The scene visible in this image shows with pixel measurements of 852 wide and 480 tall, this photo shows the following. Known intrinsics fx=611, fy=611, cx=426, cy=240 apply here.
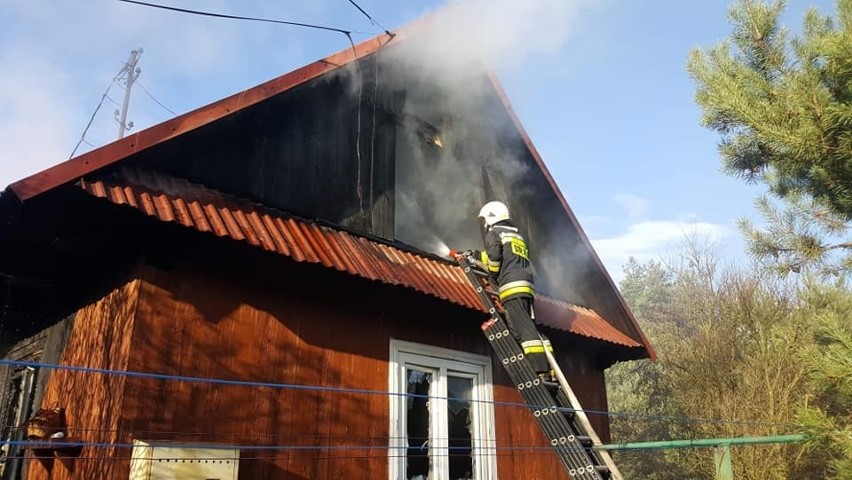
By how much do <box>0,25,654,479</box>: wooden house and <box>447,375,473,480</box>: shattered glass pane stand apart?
3 cm

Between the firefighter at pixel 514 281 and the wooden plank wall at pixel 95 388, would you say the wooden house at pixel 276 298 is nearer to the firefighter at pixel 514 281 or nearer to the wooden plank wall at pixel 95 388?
the wooden plank wall at pixel 95 388

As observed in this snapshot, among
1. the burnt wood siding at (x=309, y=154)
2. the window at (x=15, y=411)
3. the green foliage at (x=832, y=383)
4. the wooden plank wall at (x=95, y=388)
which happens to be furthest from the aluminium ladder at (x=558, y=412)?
the window at (x=15, y=411)

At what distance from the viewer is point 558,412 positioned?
4.57m

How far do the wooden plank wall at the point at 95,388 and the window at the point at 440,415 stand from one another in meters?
2.25

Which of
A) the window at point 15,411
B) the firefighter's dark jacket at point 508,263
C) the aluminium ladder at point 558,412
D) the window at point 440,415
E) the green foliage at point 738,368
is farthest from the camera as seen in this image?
the green foliage at point 738,368

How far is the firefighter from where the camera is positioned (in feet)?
16.5

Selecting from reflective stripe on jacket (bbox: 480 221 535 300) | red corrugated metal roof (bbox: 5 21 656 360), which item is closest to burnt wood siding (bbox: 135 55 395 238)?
red corrugated metal roof (bbox: 5 21 656 360)

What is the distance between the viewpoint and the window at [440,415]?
5531 mm

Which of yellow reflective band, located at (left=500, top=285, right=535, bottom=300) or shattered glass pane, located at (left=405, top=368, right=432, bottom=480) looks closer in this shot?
yellow reflective band, located at (left=500, top=285, right=535, bottom=300)

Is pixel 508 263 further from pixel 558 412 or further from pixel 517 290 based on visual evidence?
pixel 558 412

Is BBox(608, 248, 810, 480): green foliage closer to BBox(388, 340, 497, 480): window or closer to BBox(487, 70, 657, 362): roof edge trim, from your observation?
BBox(487, 70, 657, 362): roof edge trim

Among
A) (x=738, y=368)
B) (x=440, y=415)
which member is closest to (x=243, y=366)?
(x=440, y=415)

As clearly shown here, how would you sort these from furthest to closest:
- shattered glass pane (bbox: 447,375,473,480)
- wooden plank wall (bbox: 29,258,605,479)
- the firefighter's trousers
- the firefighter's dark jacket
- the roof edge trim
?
the roof edge trim, shattered glass pane (bbox: 447,375,473,480), the firefighter's dark jacket, the firefighter's trousers, wooden plank wall (bbox: 29,258,605,479)

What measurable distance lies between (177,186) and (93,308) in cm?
137
